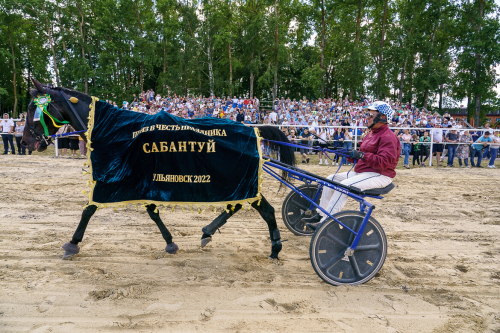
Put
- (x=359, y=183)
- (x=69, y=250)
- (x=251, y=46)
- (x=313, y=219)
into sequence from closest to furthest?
(x=359, y=183) < (x=69, y=250) < (x=313, y=219) < (x=251, y=46)

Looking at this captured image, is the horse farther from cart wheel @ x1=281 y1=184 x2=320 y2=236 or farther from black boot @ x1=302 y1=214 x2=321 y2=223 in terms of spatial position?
cart wheel @ x1=281 y1=184 x2=320 y2=236

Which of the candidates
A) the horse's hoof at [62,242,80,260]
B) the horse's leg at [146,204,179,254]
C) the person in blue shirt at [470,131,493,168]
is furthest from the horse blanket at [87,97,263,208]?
the person in blue shirt at [470,131,493,168]

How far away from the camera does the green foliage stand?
88.9ft

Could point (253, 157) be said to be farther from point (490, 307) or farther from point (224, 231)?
point (490, 307)

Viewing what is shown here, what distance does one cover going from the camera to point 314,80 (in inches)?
1074

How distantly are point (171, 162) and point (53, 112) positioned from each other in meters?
1.67

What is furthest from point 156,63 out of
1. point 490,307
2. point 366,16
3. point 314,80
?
point 490,307

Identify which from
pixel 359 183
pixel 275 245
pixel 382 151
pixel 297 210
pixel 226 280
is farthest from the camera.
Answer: pixel 297 210

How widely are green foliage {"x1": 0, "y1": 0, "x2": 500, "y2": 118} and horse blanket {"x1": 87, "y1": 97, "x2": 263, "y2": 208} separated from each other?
2514 cm

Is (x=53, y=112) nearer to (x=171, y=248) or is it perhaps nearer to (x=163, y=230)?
(x=163, y=230)

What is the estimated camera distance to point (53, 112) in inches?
154

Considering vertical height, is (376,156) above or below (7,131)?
below

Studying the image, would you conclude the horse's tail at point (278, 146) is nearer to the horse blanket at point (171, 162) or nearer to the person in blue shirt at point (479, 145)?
the horse blanket at point (171, 162)

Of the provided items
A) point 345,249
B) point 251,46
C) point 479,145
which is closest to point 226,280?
point 345,249
